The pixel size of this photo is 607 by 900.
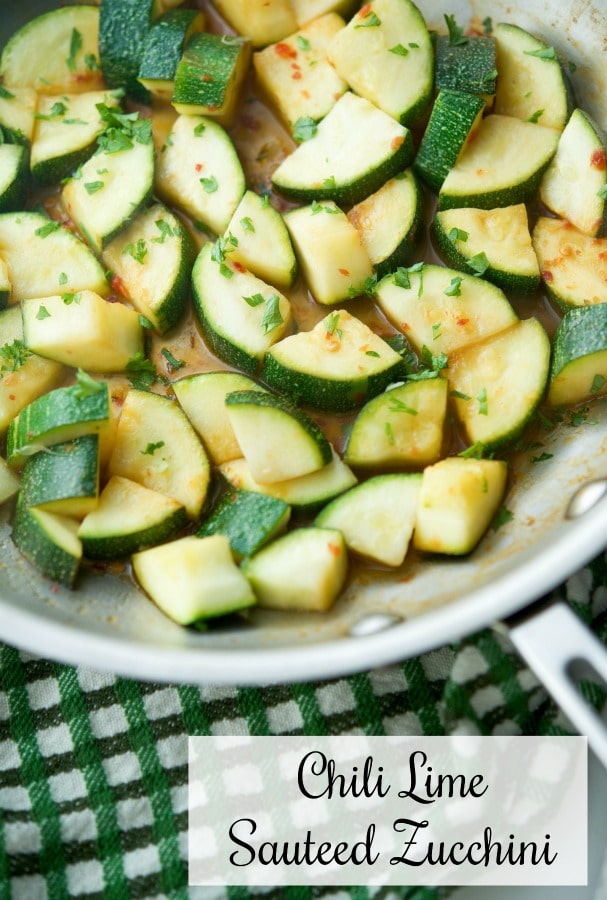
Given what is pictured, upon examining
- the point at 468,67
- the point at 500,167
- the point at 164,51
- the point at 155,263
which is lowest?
the point at 155,263

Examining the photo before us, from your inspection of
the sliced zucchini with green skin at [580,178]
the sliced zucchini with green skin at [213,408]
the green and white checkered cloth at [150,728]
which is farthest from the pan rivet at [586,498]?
the sliced zucchini with green skin at [213,408]

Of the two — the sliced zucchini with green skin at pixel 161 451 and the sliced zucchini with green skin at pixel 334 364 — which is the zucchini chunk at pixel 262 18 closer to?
the sliced zucchini with green skin at pixel 334 364

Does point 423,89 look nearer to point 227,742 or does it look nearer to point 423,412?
point 423,412

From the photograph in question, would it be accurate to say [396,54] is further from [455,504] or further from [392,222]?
[455,504]

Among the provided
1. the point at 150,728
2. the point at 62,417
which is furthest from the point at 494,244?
the point at 150,728

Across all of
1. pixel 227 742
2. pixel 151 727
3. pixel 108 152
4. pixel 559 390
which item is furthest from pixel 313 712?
pixel 108 152

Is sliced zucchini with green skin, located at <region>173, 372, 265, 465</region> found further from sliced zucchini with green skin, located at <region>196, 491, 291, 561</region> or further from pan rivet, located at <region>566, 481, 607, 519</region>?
pan rivet, located at <region>566, 481, 607, 519</region>
